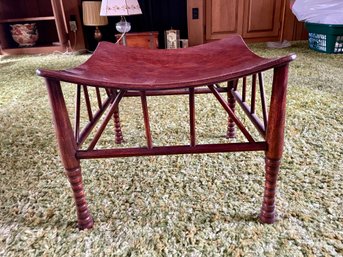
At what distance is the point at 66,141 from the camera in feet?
2.08

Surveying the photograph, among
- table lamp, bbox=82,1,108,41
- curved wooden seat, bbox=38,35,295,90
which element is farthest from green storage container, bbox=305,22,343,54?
table lamp, bbox=82,1,108,41

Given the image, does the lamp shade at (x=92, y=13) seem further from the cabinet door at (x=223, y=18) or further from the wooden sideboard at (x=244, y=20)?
the cabinet door at (x=223, y=18)

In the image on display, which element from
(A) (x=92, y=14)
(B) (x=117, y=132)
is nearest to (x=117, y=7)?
(A) (x=92, y=14)

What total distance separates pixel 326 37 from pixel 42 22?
9.57 feet

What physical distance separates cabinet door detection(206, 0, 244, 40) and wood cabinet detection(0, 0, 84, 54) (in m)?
1.38

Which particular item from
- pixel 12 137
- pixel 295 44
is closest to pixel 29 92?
pixel 12 137

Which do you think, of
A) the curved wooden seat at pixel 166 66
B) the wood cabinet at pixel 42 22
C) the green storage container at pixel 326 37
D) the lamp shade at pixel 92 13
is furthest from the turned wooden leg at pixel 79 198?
the wood cabinet at pixel 42 22

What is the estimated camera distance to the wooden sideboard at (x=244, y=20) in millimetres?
2924

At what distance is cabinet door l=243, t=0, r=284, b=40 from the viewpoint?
2930mm

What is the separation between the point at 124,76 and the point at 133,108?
2.76 ft

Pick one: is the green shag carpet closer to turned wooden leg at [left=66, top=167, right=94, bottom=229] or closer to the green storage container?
turned wooden leg at [left=66, top=167, right=94, bottom=229]

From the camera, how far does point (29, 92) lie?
6.01ft

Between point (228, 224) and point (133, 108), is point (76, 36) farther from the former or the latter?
point (228, 224)

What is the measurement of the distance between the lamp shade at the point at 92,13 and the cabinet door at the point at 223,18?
1094mm
